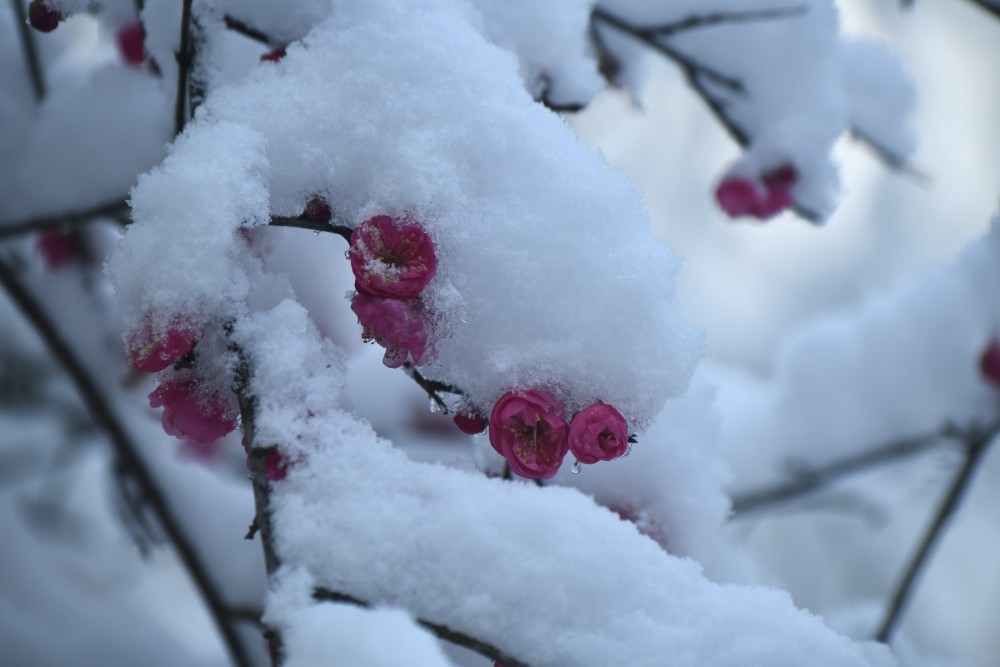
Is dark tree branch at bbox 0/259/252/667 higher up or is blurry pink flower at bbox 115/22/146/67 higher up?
blurry pink flower at bbox 115/22/146/67

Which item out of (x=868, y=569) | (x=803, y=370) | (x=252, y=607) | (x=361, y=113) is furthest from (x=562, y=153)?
(x=868, y=569)

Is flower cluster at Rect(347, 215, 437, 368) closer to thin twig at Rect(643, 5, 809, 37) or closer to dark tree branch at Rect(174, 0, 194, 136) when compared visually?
dark tree branch at Rect(174, 0, 194, 136)

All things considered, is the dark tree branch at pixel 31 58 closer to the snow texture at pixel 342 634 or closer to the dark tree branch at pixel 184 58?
the dark tree branch at pixel 184 58

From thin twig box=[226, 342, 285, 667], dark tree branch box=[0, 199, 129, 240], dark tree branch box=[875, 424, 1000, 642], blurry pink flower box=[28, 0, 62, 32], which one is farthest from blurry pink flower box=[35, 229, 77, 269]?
dark tree branch box=[875, 424, 1000, 642]

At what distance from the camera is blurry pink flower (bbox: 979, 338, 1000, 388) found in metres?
1.88

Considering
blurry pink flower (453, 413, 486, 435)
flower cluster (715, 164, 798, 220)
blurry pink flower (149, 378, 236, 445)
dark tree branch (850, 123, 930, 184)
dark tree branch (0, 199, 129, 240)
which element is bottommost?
dark tree branch (0, 199, 129, 240)

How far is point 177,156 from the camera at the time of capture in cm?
71

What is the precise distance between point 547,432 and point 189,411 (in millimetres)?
358

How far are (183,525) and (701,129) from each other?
5.67m

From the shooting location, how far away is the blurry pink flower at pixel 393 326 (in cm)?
70

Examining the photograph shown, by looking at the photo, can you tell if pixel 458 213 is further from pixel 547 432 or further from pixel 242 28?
pixel 242 28

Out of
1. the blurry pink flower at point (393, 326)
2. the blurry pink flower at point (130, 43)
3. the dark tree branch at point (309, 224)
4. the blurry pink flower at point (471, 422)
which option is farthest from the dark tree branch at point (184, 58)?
the blurry pink flower at point (130, 43)

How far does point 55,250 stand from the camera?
1.73m

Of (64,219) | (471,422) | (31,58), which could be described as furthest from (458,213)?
(31,58)
